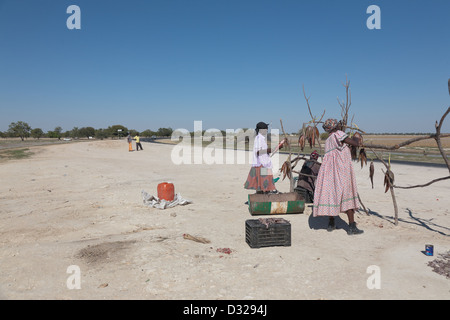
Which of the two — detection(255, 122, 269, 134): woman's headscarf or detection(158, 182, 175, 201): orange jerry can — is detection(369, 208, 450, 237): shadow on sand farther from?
detection(158, 182, 175, 201): orange jerry can

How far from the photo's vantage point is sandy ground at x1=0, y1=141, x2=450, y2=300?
3.79 m

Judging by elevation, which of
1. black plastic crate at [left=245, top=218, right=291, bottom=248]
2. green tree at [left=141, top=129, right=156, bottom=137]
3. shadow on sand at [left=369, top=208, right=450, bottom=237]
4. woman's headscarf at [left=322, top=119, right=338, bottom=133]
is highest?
green tree at [left=141, top=129, right=156, bottom=137]

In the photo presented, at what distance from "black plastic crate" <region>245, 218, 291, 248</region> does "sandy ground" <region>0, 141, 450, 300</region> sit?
0.18m

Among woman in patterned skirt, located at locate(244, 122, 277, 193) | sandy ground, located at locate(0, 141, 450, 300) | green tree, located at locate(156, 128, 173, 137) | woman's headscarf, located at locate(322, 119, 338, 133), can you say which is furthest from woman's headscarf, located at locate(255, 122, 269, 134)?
green tree, located at locate(156, 128, 173, 137)

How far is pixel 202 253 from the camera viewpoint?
4.97 metres

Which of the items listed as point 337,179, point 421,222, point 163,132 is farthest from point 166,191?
point 163,132

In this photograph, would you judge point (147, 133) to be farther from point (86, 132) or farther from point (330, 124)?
point (330, 124)

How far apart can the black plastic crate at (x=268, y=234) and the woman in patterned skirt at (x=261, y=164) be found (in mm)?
2529

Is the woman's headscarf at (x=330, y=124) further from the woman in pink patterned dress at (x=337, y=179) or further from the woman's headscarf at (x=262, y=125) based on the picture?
the woman's headscarf at (x=262, y=125)

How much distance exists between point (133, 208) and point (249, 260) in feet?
14.6

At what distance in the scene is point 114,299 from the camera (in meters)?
3.54

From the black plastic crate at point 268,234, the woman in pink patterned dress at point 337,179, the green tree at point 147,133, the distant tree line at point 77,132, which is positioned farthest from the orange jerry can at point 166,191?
the green tree at point 147,133

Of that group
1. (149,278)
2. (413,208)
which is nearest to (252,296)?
(149,278)
